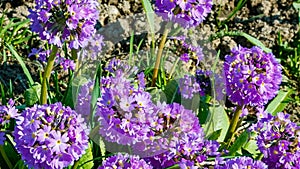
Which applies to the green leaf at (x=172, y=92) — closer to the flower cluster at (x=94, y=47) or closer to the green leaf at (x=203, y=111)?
the green leaf at (x=203, y=111)

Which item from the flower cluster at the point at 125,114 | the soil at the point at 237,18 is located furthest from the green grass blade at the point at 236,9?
the flower cluster at the point at 125,114

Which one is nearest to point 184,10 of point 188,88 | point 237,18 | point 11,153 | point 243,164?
point 188,88

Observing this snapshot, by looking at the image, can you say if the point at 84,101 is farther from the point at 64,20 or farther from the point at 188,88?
the point at 188,88

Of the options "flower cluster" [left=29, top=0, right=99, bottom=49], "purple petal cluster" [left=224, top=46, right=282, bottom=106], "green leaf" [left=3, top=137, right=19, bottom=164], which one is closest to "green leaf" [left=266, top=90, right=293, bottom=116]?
"purple petal cluster" [left=224, top=46, right=282, bottom=106]

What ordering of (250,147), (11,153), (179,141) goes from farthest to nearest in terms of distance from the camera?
1. (250,147)
2. (11,153)
3. (179,141)

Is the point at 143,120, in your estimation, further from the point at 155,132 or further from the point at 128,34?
the point at 128,34
